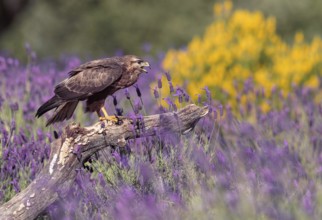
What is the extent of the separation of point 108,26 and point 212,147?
22.9ft

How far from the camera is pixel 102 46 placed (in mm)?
11805

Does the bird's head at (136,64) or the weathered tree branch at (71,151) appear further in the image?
the bird's head at (136,64)

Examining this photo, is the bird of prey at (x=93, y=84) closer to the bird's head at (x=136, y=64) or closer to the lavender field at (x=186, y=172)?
the bird's head at (x=136, y=64)

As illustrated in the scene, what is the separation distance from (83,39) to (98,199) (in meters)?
8.11

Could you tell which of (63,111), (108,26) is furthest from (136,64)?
(108,26)

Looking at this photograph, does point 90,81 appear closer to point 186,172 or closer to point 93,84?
point 93,84

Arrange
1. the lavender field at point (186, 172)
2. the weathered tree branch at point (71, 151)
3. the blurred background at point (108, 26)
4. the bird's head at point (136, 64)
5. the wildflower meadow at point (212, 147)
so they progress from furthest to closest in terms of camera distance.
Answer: the blurred background at point (108, 26) < the bird's head at point (136, 64) < the weathered tree branch at point (71, 151) < the wildflower meadow at point (212, 147) < the lavender field at point (186, 172)

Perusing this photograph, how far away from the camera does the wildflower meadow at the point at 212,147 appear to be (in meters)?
3.25

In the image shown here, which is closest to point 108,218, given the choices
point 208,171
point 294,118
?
point 208,171

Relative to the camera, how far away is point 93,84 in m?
4.52

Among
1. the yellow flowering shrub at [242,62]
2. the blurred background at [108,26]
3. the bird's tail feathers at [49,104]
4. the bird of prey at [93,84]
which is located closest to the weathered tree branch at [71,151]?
the bird of prey at [93,84]

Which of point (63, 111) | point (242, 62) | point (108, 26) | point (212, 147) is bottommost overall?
point (108, 26)

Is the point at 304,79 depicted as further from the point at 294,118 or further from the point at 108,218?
the point at 108,218

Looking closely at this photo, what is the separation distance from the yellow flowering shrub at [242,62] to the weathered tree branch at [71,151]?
8.86 ft
